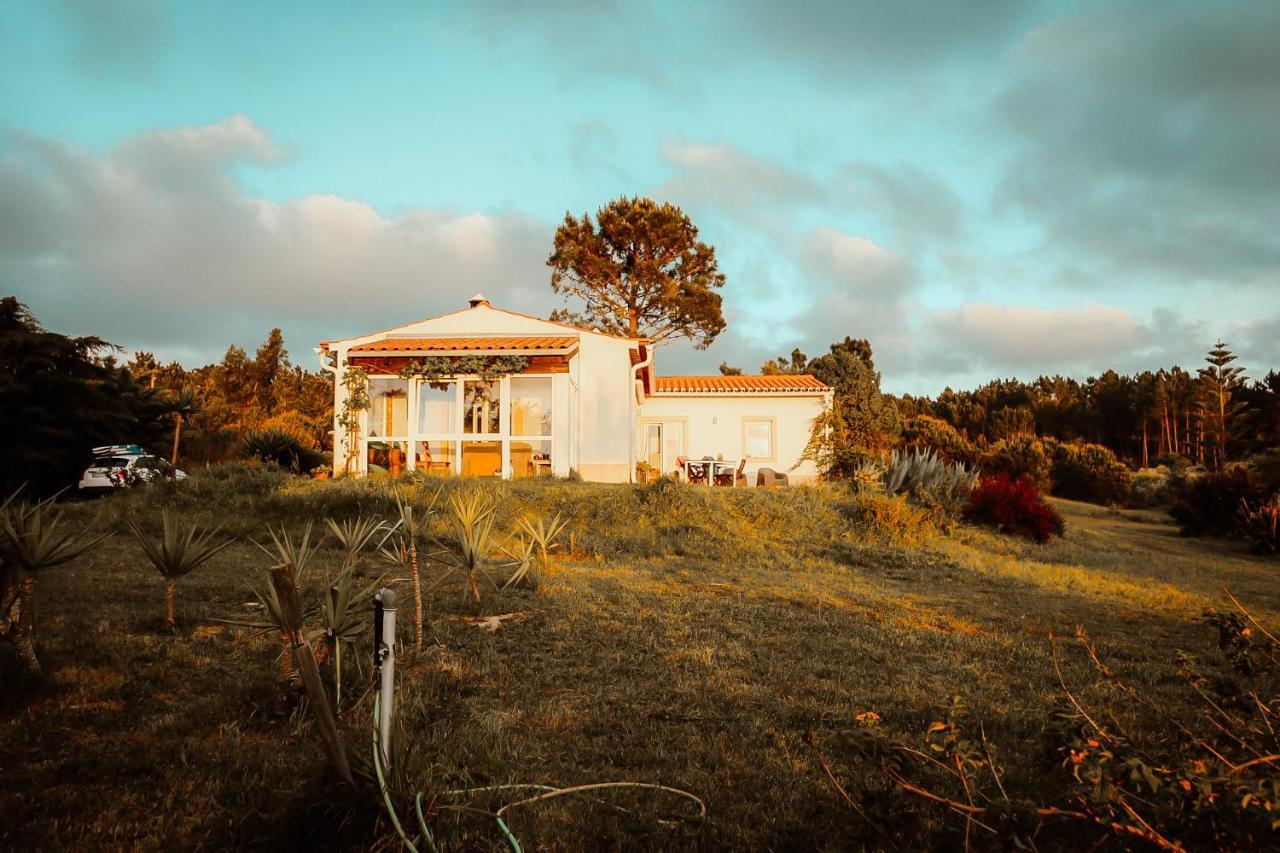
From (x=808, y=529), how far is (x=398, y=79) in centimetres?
986

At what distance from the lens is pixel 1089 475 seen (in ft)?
78.5

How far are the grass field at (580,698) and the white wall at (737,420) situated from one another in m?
13.3

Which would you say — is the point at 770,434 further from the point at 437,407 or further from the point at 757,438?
the point at 437,407

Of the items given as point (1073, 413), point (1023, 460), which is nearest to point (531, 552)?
point (1023, 460)

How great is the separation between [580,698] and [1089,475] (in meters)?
25.6

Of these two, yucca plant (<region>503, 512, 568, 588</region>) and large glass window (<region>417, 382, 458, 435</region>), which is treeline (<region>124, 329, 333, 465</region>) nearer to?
large glass window (<region>417, 382, 458, 435</region>)

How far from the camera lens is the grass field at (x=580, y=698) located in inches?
96.2

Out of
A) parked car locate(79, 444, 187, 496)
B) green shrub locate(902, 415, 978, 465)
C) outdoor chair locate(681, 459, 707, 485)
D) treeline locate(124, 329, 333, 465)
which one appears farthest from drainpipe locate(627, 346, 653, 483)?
treeline locate(124, 329, 333, 465)

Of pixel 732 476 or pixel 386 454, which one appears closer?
pixel 386 454

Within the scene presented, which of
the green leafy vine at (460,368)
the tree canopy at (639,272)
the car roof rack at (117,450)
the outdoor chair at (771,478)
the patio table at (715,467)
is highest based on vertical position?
the tree canopy at (639,272)

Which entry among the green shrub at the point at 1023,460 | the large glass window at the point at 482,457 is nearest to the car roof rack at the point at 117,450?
the large glass window at the point at 482,457

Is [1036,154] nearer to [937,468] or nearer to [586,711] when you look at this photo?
[937,468]

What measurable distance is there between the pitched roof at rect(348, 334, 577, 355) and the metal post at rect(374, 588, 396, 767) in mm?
14451

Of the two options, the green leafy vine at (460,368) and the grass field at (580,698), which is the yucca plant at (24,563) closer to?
the grass field at (580,698)
